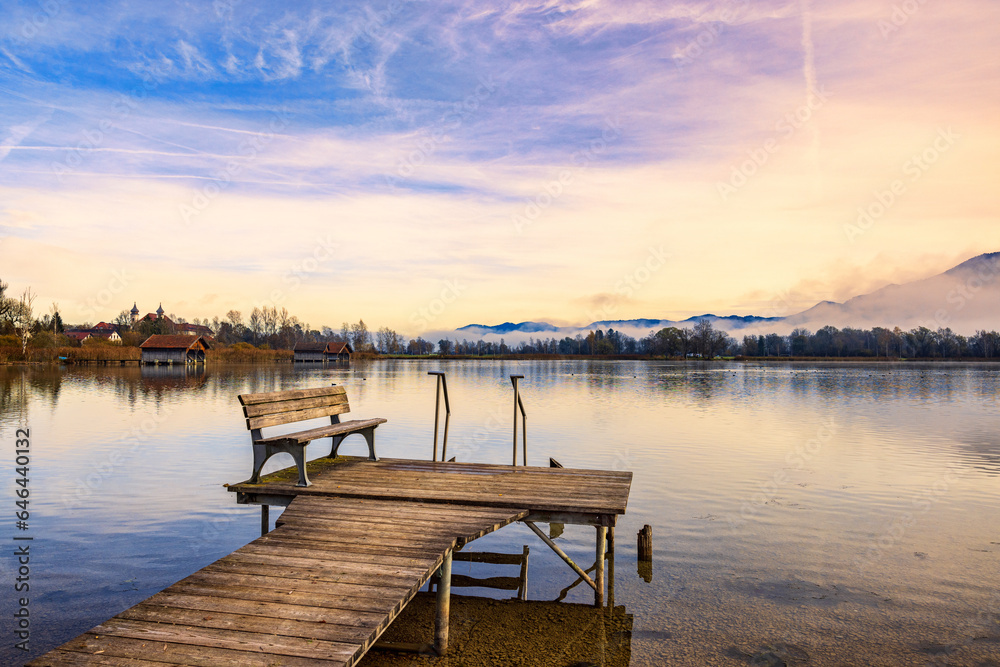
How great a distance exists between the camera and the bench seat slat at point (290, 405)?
27.2ft

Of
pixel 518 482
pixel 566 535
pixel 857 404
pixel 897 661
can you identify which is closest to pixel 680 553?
pixel 566 535

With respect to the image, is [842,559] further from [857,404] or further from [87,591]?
[857,404]

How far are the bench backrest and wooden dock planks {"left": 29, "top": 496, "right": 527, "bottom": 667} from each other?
1.57 metres

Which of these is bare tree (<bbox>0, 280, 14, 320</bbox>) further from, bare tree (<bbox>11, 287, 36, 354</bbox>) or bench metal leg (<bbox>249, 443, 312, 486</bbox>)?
bench metal leg (<bbox>249, 443, 312, 486</bbox>)

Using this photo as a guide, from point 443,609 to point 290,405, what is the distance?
4239 millimetres

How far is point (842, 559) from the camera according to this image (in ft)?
30.5

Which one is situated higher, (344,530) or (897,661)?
(344,530)

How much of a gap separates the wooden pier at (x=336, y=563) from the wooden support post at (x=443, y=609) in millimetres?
12

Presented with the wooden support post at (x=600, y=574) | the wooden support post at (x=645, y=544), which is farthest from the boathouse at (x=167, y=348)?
the wooden support post at (x=600, y=574)

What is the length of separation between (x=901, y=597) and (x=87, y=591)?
10.00 m

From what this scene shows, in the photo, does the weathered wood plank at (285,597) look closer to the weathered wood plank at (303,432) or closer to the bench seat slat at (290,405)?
the weathered wood plank at (303,432)

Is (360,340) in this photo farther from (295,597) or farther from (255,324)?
(295,597)

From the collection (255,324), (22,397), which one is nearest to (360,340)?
(255,324)

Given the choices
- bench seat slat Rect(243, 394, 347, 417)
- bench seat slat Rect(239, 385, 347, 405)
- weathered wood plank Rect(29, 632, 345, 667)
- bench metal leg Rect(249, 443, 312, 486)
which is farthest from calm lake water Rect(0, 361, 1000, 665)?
weathered wood plank Rect(29, 632, 345, 667)
